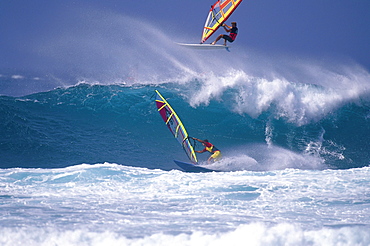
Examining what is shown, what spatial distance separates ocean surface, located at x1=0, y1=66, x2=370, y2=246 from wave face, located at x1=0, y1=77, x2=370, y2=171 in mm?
40

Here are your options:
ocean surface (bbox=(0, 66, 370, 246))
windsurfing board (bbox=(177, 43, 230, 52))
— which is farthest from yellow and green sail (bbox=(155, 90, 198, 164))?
windsurfing board (bbox=(177, 43, 230, 52))

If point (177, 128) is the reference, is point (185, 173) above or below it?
below

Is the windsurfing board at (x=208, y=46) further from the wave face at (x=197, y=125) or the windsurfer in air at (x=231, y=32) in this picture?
the wave face at (x=197, y=125)

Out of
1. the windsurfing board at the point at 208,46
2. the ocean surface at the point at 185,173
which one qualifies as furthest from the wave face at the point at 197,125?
the windsurfing board at the point at 208,46

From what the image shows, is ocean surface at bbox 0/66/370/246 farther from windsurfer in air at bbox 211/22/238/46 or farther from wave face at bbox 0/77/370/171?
windsurfer in air at bbox 211/22/238/46

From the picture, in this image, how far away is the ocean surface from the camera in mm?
4367

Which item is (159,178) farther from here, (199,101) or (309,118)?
(309,118)

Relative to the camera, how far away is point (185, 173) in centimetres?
786

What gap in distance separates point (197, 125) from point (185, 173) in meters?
3.92

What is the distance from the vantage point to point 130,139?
35.1 feet

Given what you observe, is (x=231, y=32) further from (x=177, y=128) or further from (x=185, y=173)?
(x=185, y=173)

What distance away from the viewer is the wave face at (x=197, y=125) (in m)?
9.64

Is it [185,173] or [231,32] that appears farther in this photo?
[231,32]

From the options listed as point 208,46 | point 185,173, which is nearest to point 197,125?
point 208,46
